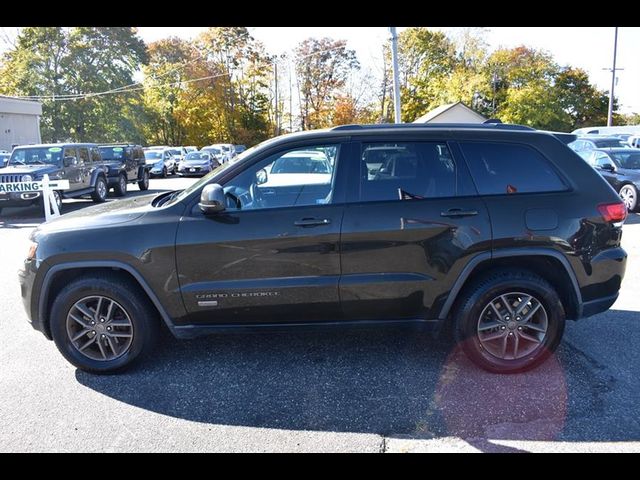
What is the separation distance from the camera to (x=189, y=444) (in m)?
2.85

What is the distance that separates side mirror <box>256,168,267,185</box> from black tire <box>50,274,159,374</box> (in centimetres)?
125

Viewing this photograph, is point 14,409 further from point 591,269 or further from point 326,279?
point 591,269

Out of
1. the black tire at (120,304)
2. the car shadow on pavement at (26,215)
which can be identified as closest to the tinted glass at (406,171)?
the black tire at (120,304)

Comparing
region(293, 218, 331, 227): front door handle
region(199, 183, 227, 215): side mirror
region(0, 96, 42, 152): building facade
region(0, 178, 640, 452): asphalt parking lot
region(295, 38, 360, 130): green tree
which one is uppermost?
region(295, 38, 360, 130): green tree

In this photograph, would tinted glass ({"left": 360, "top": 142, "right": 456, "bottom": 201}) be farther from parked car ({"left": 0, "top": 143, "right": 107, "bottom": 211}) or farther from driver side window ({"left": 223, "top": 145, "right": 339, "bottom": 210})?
parked car ({"left": 0, "top": 143, "right": 107, "bottom": 211})

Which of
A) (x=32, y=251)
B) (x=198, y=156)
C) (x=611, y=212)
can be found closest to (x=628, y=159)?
(x=611, y=212)

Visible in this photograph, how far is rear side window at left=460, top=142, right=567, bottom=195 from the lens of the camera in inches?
141

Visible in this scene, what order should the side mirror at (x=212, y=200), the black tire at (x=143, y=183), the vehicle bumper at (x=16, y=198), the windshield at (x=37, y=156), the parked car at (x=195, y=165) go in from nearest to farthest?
the side mirror at (x=212, y=200) → the vehicle bumper at (x=16, y=198) → the windshield at (x=37, y=156) → the black tire at (x=143, y=183) → the parked car at (x=195, y=165)

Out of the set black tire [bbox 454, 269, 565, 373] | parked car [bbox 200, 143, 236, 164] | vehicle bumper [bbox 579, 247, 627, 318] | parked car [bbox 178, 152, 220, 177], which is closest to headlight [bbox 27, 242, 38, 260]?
black tire [bbox 454, 269, 565, 373]

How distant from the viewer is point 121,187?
1650cm

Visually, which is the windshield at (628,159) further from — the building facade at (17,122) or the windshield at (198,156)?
the building facade at (17,122)

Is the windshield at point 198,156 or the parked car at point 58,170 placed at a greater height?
the windshield at point 198,156

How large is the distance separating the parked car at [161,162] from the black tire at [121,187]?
889 centimetres

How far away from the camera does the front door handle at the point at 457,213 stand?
345 centimetres
